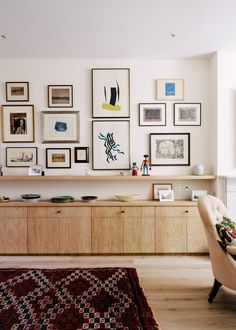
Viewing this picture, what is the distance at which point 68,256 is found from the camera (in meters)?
3.72

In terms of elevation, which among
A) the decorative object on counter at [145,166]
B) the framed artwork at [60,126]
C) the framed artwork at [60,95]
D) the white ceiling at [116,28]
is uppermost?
the white ceiling at [116,28]

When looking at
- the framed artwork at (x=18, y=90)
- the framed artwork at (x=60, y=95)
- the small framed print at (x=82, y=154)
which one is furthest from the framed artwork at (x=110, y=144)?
the framed artwork at (x=18, y=90)

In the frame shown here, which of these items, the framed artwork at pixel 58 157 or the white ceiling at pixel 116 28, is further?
the framed artwork at pixel 58 157

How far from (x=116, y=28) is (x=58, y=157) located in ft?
6.65

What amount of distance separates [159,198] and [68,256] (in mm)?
1594

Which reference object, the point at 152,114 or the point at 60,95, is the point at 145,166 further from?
the point at 60,95

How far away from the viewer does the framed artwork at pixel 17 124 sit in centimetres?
405

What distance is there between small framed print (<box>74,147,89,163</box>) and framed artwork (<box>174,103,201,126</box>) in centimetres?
147

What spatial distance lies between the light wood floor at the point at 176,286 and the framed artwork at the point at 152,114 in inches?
79.7

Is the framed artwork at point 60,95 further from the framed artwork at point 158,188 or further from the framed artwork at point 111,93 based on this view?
the framed artwork at point 158,188

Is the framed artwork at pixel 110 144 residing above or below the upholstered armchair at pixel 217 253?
above

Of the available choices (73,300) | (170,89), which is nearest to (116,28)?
(170,89)

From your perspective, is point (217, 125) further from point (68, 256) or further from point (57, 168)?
point (68, 256)

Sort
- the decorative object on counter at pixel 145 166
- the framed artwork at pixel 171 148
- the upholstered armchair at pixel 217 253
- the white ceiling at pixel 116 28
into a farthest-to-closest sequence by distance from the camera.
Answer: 1. the framed artwork at pixel 171 148
2. the decorative object on counter at pixel 145 166
3. the white ceiling at pixel 116 28
4. the upholstered armchair at pixel 217 253
